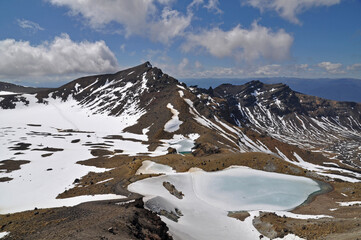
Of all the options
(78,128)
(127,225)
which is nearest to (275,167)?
(127,225)

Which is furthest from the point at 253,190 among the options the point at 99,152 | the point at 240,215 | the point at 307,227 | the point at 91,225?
the point at 99,152

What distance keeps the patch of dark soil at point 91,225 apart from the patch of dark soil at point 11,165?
52645mm

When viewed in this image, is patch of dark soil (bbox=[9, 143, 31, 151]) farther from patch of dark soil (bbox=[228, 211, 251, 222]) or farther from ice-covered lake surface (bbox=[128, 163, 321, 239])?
patch of dark soil (bbox=[228, 211, 251, 222])

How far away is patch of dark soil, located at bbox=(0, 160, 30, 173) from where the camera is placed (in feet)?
240

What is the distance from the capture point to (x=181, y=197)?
43.8m

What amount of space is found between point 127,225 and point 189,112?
464 feet

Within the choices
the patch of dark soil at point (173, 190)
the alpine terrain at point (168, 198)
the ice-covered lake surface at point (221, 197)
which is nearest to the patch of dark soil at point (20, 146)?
the alpine terrain at point (168, 198)

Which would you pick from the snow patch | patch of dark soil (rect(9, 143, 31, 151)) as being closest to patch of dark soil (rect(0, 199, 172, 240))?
patch of dark soil (rect(9, 143, 31, 151))

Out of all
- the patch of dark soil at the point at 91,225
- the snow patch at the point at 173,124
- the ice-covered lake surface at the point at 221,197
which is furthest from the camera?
the snow patch at the point at 173,124

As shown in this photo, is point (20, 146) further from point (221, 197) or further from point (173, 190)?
point (221, 197)

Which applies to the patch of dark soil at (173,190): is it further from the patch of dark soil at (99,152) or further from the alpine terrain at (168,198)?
the patch of dark soil at (99,152)

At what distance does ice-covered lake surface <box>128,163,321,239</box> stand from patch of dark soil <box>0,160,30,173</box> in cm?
5134

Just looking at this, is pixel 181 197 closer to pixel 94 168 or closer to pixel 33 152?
pixel 94 168

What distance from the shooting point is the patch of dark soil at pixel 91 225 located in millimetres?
19906
